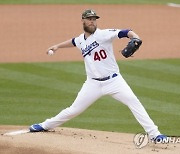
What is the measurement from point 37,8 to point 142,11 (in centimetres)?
365

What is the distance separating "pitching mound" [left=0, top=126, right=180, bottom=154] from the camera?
29.9 feet

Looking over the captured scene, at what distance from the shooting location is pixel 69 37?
19641 mm

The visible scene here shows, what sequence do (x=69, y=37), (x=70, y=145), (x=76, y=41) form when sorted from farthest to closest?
(x=69, y=37) < (x=76, y=41) < (x=70, y=145)

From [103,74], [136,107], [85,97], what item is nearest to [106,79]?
[103,74]

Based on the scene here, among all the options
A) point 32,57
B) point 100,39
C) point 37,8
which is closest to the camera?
point 100,39

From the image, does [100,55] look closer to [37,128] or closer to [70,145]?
[70,145]

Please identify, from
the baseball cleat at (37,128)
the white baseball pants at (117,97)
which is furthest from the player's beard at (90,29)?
the baseball cleat at (37,128)

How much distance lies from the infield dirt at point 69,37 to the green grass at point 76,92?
31.3 inches

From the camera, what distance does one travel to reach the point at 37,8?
24766 millimetres

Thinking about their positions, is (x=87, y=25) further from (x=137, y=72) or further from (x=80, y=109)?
(x=137, y=72)

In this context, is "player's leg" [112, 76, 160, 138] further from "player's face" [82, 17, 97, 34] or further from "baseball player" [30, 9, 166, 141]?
"player's face" [82, 17, 97, 34]

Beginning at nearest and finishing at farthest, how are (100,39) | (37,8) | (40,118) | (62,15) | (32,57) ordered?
(100,39), (40,118), (32,57), (62,15), (37,8)

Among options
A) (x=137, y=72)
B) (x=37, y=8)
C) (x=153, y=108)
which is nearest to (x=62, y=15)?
(x=37, y=8)

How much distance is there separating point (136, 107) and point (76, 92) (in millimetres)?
4420
